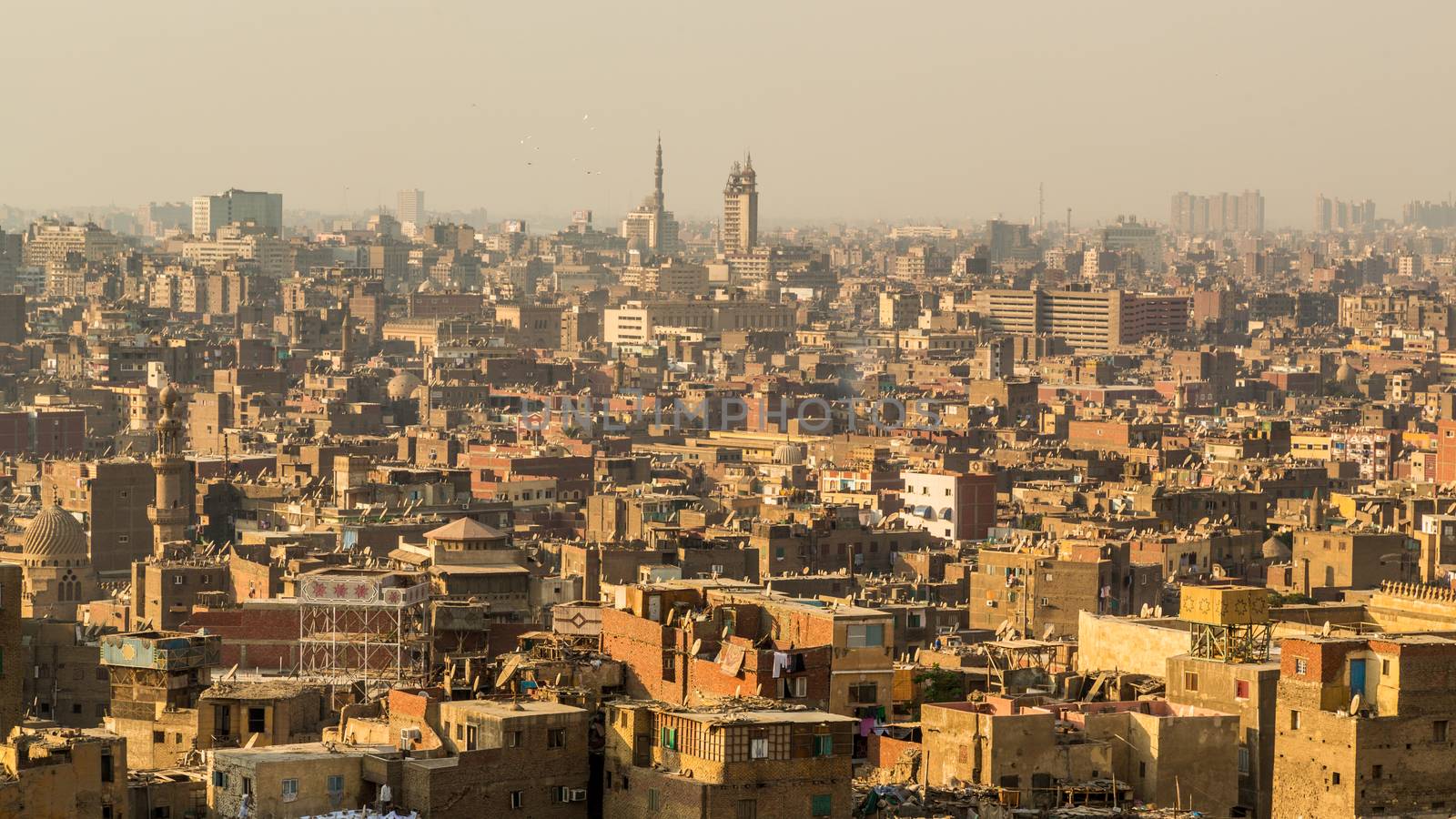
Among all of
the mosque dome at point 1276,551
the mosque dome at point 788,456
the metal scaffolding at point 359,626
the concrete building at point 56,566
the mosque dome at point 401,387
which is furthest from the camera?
the mosque dome at point 401,387

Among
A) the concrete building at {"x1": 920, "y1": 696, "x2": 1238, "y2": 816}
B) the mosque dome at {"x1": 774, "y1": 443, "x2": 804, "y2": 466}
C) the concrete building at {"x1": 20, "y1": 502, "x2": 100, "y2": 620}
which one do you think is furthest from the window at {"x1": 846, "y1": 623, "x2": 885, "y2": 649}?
the mosque dome at {"x1": 774, "y1": 443, "x2": 804, "y2": 466}

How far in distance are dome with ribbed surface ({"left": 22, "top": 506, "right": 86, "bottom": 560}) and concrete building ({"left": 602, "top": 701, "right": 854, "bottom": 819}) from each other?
27.5 metres

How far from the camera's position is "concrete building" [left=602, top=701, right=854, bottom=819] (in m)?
26.0

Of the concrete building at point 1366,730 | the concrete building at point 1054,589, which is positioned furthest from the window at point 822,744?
the concrete building at point 1054,589

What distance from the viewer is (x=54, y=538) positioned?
2087 inches

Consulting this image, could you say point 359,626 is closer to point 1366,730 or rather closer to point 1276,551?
point 1366,730

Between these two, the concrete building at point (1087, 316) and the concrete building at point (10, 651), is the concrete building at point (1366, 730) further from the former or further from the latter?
the concrete building at point (1087, 316)

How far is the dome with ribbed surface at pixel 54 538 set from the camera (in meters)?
52.8

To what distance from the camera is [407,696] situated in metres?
28.2

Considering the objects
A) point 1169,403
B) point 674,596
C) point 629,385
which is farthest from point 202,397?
point 674,596

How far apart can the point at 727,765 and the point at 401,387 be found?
286ft

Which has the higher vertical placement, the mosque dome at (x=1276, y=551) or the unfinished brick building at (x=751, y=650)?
the unfinished brick building at (x=751, y=650)

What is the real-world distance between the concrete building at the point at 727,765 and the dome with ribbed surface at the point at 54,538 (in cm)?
2747

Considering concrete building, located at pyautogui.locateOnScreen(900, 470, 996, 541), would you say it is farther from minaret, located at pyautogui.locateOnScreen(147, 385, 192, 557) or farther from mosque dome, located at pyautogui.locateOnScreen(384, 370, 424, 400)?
mosque dome, located at pyautogui.locateOnScreen(384, 370, 424, 400)
